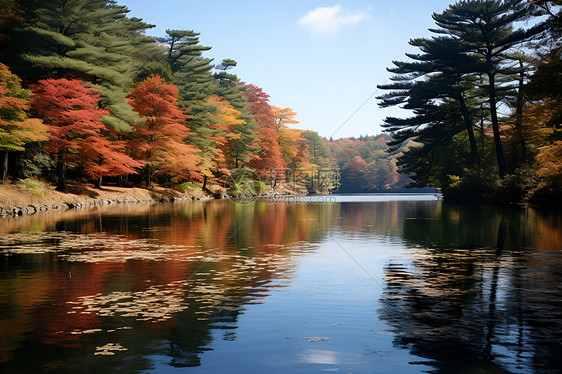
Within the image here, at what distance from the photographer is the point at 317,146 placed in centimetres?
12350

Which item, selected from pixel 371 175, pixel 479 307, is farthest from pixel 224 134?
pixel 371 175

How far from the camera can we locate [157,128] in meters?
51.1

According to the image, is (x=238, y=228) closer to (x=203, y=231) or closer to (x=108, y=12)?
(x=203, y=231)

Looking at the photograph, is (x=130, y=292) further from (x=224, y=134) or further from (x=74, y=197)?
(x=224, y=134)

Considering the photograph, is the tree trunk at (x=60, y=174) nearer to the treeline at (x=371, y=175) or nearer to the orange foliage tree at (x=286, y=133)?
the orange foliage tree at (x=286, y=133)

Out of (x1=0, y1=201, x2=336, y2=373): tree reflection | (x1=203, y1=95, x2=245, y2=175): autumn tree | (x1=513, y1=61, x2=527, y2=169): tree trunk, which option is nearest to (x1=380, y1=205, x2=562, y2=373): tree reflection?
(x1=0, y1=201, x2=336, y2=373): tree reflection

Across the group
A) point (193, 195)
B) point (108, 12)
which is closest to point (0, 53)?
point (108, 12)

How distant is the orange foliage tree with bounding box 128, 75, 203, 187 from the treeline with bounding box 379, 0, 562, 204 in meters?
20.3

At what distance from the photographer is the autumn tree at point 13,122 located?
105ft

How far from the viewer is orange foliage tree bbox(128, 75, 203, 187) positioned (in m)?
50.2

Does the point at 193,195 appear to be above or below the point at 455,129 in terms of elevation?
below

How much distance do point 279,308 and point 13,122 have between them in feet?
97.9

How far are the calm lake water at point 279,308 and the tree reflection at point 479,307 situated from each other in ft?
0.08

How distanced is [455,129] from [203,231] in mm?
36797
